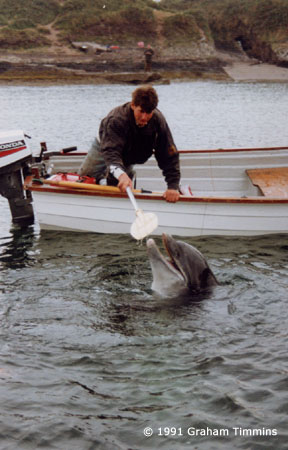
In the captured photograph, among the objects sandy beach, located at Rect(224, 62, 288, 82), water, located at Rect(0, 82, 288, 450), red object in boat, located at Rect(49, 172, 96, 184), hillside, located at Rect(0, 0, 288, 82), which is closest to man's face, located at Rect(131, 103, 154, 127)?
water, located at Rect(0, 82, 288, 450)

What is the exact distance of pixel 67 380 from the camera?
513 cm

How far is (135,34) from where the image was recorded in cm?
10269

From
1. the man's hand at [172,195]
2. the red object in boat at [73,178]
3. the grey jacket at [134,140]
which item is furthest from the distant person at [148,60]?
the man's hand at [172,195]

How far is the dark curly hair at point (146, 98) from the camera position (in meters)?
6.78

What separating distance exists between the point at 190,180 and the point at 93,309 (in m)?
5.83

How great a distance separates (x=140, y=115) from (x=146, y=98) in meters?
0.33

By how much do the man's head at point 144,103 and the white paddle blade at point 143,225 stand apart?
1.36m

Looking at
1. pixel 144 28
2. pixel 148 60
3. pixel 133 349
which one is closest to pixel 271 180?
pixel 133 349

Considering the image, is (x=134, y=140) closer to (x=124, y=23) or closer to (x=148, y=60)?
(x=148, y=60)

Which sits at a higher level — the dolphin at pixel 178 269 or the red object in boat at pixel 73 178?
the red object in boat at pixel 73 178

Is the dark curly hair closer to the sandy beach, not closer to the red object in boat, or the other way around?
the red object in boat

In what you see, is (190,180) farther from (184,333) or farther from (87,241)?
(184,333)

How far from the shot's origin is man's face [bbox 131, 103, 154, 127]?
278 inches

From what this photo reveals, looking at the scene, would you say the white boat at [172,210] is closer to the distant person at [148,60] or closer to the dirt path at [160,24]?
the distant person at [148,60]
